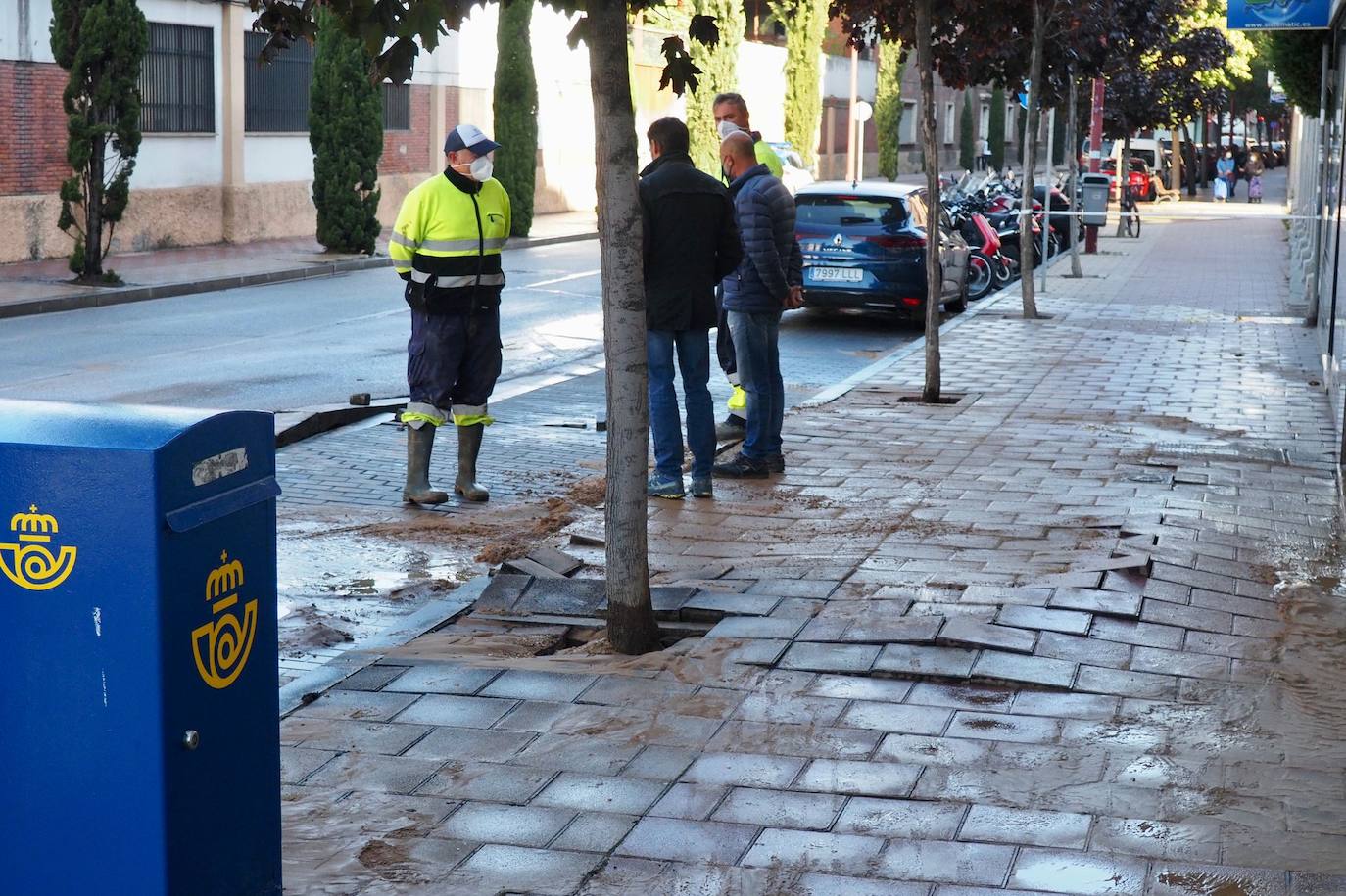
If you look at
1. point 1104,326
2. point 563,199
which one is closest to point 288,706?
point 1104,326

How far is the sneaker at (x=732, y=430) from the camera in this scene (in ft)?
35.0

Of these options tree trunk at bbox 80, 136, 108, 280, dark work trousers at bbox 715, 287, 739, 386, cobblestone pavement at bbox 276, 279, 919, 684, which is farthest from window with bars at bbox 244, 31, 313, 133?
dark work trousers at bbox 715, 287, 739, 386

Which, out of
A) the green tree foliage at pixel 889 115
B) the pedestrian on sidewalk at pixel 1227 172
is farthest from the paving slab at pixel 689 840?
the green tree foliage at pixel 889 115

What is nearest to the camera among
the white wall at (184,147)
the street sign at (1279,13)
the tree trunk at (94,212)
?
the street sign at (1279,13)

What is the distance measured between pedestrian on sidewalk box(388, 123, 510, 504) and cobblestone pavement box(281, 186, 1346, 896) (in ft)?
3.92

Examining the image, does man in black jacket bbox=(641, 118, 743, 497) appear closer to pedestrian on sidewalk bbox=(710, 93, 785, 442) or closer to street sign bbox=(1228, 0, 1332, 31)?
pedestrian on sidewalk bbox=(710, 93, 785, 442)

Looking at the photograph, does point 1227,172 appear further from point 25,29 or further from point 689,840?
point 689,840

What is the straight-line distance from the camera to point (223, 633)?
320 centimetres

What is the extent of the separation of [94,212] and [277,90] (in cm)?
886

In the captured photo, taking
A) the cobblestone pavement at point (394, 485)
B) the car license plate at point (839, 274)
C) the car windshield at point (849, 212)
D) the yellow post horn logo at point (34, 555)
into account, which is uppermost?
the car windshield at point (849, 212)

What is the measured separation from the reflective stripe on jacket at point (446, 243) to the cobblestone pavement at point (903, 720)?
143cm

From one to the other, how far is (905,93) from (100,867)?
234 ft

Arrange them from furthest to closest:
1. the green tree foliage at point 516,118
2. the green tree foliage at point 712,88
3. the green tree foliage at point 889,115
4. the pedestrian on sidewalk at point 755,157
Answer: the green tree foliage at point 889,115 < the green tree foliage at point 712,88 < the green tree foliage at point 516,118 < the pedestrian on sidewalk at point 755,157

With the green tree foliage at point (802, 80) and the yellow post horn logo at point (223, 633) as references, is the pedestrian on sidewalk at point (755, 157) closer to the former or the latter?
the yellow post horn logo at point (223, 633)
